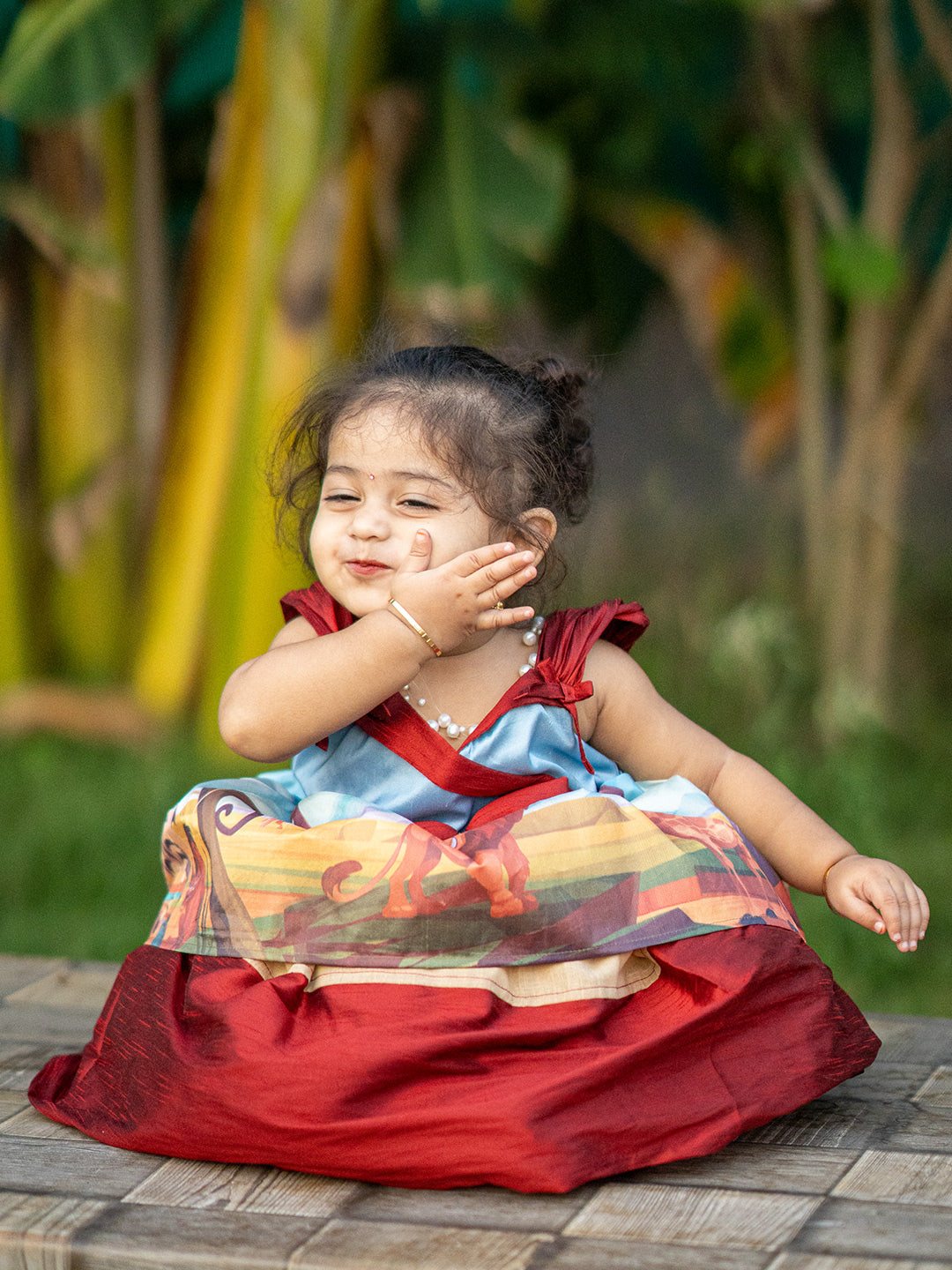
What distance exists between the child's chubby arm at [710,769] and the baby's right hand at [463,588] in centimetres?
22

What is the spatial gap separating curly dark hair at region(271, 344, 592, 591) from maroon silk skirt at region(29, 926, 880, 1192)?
554mm

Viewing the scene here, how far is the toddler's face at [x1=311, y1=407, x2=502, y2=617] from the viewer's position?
5.40ft

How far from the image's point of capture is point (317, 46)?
392 cm

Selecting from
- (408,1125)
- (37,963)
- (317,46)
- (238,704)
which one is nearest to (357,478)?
(238,704)

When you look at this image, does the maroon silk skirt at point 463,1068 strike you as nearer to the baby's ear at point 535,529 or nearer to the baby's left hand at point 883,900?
the baby's left hand at point 883,900

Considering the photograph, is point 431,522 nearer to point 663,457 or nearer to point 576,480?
point 576,480

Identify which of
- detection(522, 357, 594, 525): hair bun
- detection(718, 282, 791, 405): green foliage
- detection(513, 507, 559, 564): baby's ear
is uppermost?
detection(718, 282, 791, 405): green foliage

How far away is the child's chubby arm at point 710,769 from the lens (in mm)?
1714

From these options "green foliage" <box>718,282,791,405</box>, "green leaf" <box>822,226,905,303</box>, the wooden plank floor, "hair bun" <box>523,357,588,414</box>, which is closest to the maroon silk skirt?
the wooden plank floor

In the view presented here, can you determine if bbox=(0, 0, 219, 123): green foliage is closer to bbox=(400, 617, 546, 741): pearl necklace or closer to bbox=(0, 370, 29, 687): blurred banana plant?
bbox=(0, 370, 29, 687): blurred banana plant

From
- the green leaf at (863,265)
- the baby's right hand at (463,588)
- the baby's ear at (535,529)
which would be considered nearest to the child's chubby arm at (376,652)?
the baby's right hand at (463,588)

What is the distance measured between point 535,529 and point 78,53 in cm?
274

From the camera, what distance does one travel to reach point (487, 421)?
1706mm

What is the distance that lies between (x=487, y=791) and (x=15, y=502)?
3.44 meters
